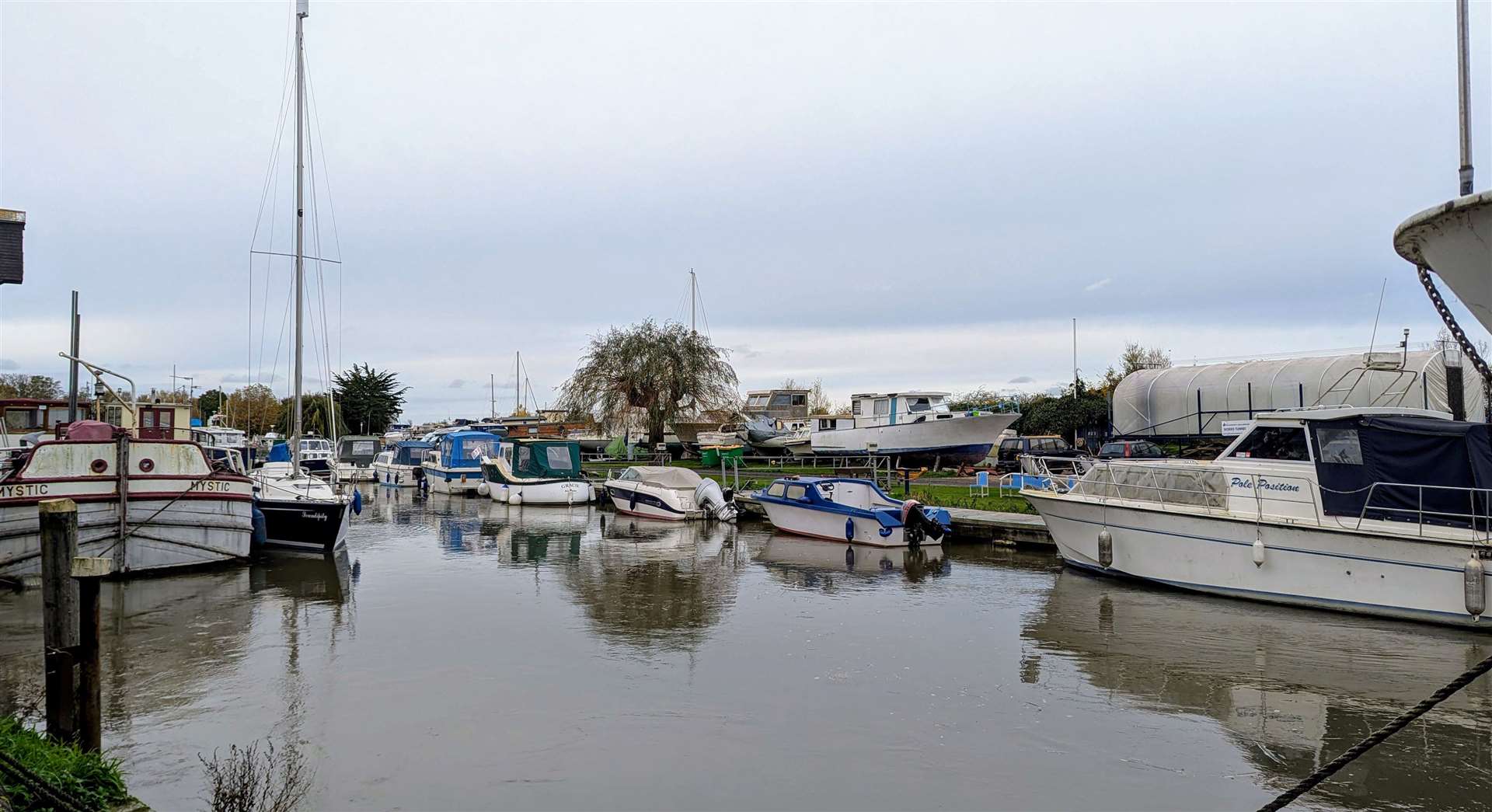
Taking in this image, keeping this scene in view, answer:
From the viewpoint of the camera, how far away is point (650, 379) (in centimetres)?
4319

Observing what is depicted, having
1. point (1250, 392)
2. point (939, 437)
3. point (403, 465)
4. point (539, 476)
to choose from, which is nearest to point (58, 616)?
point (539, 476)

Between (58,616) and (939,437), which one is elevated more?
(939,437)

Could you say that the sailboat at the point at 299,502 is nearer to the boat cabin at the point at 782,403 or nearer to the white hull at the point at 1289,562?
the white hull at the point at 1289,562

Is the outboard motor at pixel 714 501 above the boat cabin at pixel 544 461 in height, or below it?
below

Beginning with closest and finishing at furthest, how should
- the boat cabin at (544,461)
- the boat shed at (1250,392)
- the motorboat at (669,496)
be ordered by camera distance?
1. the motorboat at (669,496)
2. the boat shed at (1250,392)
3. the boat cabin at (544,461)

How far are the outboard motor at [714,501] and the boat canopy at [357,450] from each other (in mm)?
30631

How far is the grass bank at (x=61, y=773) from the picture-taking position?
16.4 feet

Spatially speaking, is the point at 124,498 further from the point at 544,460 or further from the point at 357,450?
the point at 357,450

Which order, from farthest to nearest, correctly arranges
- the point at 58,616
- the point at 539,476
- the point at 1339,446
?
the point at 539,476 → the point at 1339,446 → the point at 58,616

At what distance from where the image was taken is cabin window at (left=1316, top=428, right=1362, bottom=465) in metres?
13.8

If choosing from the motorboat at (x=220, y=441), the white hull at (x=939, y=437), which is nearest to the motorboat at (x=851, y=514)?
the motorboat at (x=220, y=441)

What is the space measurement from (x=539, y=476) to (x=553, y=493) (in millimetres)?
1431

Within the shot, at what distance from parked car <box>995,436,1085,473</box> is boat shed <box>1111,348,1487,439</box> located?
2.75 metres

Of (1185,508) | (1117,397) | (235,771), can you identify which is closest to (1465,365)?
(1117,397)
